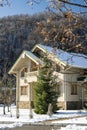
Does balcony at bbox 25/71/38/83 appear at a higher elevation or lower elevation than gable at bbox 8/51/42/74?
lower

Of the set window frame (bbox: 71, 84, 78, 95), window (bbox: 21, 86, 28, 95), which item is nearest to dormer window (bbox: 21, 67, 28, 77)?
window (bbox: 21, 86, 28, 95)

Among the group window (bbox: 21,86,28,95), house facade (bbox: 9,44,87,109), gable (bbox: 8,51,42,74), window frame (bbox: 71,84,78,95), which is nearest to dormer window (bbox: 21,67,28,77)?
house facade (bbox: 9,44,87,109)

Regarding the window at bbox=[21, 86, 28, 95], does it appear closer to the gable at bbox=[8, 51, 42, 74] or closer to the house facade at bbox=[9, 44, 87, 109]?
the house facade at bbox=[9, 44, 87, 109]

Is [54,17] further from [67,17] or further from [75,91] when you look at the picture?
[75,91]

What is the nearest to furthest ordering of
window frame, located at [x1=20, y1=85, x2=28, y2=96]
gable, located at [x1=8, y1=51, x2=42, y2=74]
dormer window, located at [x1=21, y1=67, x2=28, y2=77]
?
1. gable, located at [x1=8, y1=51, x2=42, y2=74]
2. window frame, located at [x1=20, y1=85, x2=28, y2=96]
3. dormer window, located at [x1=21, y1=67, x2=28, y2=77]

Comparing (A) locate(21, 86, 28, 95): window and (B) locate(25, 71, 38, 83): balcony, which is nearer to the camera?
(B) locate(25, 71, 38, 83): balcony

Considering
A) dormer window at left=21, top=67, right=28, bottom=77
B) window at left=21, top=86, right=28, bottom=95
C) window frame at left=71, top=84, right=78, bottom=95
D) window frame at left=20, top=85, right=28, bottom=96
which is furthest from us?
dormer window at left=21, top=67, right=28, bottom=77

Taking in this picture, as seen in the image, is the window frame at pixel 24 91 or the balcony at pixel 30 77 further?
the window frame at pixel 24 91

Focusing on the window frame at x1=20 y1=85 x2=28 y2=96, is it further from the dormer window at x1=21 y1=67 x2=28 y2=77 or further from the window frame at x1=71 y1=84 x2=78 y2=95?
the window frame at x1=71 y1=84 x2=78 y2=95

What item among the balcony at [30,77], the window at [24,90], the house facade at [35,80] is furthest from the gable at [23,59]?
the window at [24,90]

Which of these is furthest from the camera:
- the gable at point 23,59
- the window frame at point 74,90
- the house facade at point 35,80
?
the gable at point 23,59

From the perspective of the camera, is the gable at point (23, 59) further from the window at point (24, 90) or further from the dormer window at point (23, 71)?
the window at point (24, 90)

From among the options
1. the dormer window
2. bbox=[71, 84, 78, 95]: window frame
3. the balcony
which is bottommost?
bbox=[71, 84, 78, 95]: window frame

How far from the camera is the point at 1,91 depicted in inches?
1389
